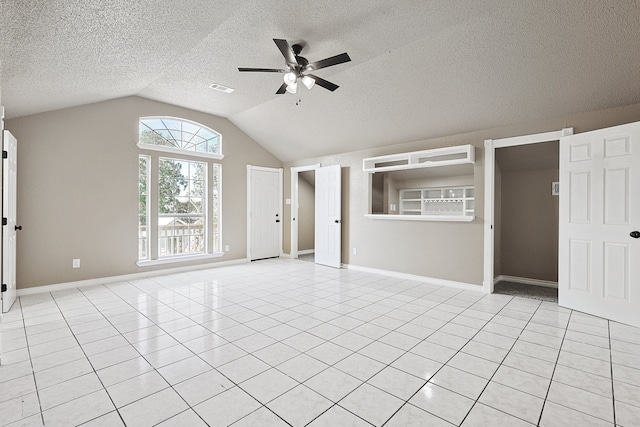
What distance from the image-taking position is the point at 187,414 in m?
1.78

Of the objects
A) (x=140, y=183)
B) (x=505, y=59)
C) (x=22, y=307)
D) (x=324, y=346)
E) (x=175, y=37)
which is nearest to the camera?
(x=324, y=346)

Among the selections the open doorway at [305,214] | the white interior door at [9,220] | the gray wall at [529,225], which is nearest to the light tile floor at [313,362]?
the white interior door at [9,220]

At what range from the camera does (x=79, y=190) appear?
4605mm

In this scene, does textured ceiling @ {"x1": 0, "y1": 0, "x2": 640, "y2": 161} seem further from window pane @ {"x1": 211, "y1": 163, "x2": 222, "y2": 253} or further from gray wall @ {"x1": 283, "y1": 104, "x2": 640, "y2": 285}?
window pane @ {"x1": 211, "y1": 163, "x2": 222, "y2": 253}

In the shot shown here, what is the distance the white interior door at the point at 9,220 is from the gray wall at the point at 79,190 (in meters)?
0.30

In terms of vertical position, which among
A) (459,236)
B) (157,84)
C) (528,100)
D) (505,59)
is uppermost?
(157,84)

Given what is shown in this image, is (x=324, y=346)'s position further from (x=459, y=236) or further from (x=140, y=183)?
(x=140, y=183)

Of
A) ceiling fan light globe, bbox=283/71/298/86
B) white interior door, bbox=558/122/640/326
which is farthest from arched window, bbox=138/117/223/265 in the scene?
white interior door, bbox=558/122/640/326

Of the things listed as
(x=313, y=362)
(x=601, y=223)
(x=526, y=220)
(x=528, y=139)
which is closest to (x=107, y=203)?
(x=313, y=362)

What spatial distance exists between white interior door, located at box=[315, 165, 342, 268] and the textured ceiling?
1.73m

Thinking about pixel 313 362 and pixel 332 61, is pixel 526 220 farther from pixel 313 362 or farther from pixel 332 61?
pixel 313 362

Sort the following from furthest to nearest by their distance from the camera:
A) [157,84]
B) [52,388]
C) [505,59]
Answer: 1. [157,84]
2. [505,59]
3. [52,388]

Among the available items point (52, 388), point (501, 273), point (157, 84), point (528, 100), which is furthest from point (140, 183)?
point (501, 273)

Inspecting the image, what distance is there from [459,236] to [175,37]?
171 inches
